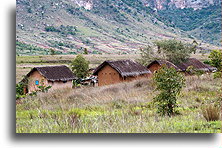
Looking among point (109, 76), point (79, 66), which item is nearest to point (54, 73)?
point (109, 76)

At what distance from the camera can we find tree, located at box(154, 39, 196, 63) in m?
29.6

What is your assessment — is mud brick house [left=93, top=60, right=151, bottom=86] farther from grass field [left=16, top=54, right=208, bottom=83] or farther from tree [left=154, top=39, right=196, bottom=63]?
tree [left=154, top=39, right=196, bottom=63]

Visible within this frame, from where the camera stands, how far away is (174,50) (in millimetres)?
31266

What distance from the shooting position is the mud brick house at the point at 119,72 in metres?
21.0

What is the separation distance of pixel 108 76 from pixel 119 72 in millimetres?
1479

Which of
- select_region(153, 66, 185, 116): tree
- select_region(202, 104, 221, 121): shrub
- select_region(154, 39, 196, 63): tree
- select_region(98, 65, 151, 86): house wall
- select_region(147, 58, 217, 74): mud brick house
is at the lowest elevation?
select_region(202, 104, 221, 121): shrub

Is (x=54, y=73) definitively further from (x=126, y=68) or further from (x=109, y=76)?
(x=126, y=68)

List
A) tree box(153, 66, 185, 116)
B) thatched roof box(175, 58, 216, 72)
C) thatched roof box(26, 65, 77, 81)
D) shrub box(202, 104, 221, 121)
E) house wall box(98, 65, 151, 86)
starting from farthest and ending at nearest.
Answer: thatched roof box(175, 58, 216, 72) → house wall box(98, 65, 151, 86) → thatched roof box(26, 65, 77, 81) → tree box(153, 66, 185, 116) → shrub box(202, 104, 221, 121)

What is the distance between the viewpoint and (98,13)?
50.2 meters

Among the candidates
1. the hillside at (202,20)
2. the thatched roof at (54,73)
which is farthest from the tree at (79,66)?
the hillside at (202,20)

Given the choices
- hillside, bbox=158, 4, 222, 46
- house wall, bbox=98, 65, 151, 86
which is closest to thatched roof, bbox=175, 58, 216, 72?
house wall, bbox=98, 65, 151, 86

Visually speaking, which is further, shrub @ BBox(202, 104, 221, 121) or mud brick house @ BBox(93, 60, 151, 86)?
mud brick house @ BBox(93, 60, 151, 86)

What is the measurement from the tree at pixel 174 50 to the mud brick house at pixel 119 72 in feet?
26.3

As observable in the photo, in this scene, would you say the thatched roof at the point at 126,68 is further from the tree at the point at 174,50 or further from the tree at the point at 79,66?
the tree at the point at 174,50
